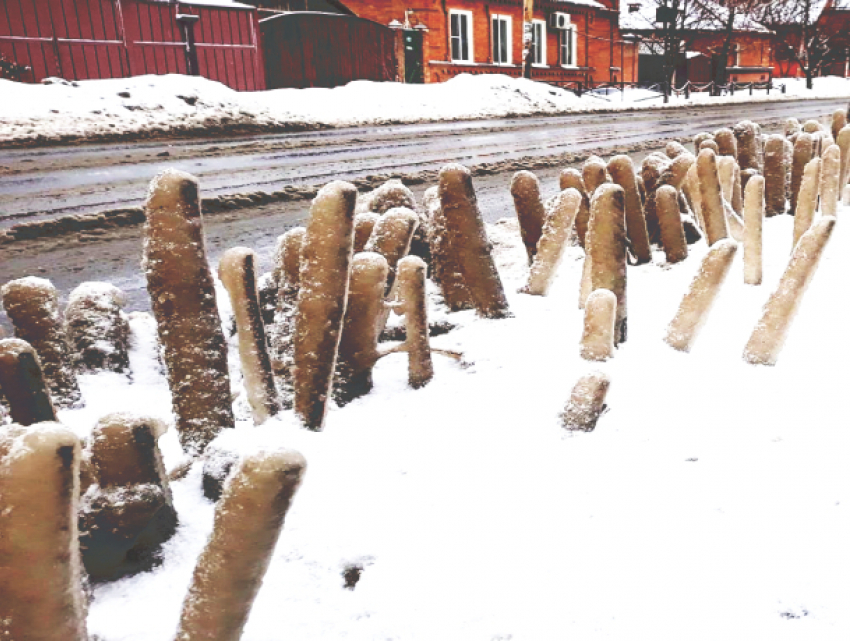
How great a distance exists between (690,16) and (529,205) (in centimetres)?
3751

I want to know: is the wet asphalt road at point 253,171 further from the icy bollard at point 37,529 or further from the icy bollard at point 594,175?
the icy bollard at point 37,529

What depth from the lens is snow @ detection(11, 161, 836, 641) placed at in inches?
36.5

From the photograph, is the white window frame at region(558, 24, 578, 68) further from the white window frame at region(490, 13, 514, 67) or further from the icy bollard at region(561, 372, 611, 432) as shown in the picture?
the icy bollard at region(561, 372, 611, 432)

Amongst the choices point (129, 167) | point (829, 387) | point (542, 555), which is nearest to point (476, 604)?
point (542, 555)

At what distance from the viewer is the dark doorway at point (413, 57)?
21.4m

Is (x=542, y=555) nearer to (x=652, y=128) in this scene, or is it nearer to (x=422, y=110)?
(x=652, y=128)

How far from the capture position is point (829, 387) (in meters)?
1.52

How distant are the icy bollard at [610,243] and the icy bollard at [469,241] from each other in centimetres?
32

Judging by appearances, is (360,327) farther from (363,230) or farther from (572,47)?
(572,47)

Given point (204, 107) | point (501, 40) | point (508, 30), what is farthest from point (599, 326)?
point (508, 30)

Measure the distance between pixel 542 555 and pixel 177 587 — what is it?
55cm

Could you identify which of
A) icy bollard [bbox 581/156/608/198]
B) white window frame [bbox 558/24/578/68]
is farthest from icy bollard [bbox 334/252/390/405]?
white window frame [bbox 558/24/578/68]

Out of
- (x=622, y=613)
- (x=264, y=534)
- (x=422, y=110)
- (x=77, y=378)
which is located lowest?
(x=622, y=613)

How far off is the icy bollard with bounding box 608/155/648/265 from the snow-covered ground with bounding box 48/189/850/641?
0.75 m
